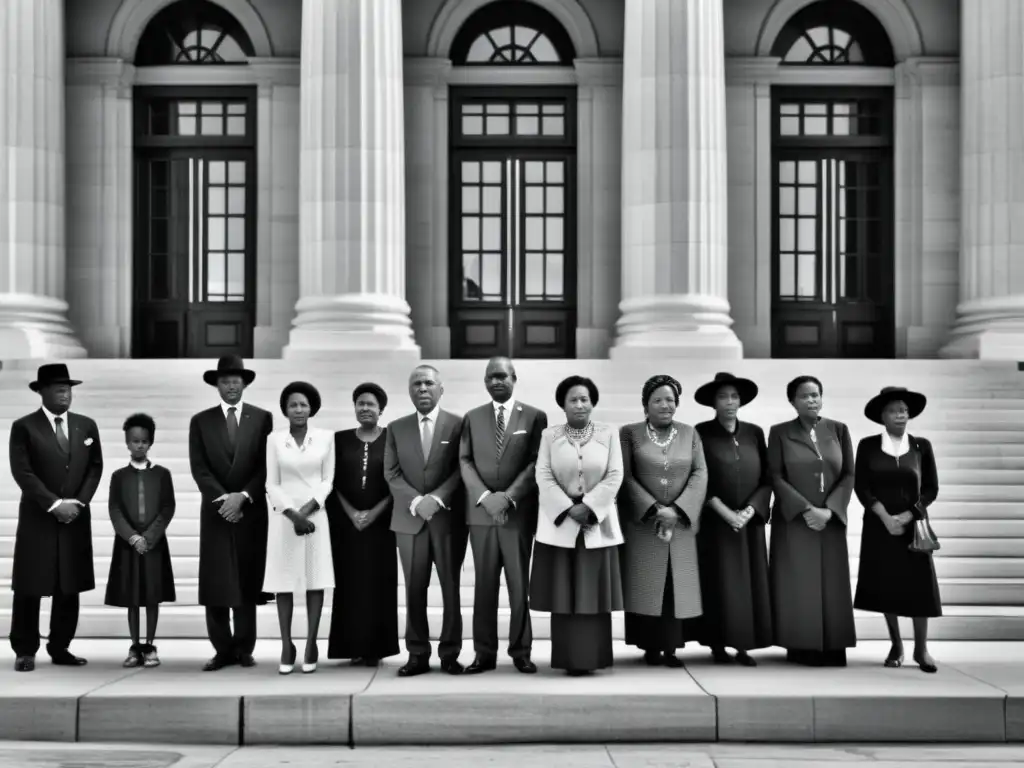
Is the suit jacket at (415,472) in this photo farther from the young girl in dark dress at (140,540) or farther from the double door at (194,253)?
the double door at (194,253)

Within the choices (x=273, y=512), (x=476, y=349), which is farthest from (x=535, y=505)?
(x=476, y=349)

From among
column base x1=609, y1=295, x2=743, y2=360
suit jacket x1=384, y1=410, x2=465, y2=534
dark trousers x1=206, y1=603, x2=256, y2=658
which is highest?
column base x1=609, y1=295, x2=743, y2=360

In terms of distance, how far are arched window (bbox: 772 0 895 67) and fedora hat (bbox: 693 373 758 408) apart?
49.4 feet

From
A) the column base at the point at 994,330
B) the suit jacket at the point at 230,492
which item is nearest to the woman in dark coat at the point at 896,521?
the suit jacket at the point at 230,492

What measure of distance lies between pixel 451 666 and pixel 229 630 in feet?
5.50

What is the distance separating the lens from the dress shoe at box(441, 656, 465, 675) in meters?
9.98

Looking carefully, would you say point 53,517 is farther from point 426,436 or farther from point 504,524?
point 504,524

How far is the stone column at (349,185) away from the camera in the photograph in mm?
20938

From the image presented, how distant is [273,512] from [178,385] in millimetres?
9218

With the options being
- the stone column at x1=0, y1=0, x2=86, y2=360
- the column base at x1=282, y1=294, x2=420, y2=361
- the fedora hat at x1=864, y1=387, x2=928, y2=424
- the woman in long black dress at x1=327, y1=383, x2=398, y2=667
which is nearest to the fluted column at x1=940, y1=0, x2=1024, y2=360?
the column base at x1=282, y1=294, x2=420, y2=361

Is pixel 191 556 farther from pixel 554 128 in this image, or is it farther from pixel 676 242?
pixel 554 128

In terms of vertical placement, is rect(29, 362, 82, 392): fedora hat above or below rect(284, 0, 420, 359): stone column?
below

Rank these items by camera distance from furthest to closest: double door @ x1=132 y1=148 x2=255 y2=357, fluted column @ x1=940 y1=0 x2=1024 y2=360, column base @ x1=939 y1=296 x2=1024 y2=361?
double door @ x1=132 y1=148 x2=255 y2=357, fluted column @ x1=940 y1=0 x2=1024 y2=360, column base @ x1=939 y1=296 x2=1024 y2=361

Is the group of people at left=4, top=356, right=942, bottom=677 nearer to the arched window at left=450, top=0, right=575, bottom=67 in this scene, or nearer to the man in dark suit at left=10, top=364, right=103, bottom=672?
the man in dark suit at left=10, top=364, right=103, bottom=672
